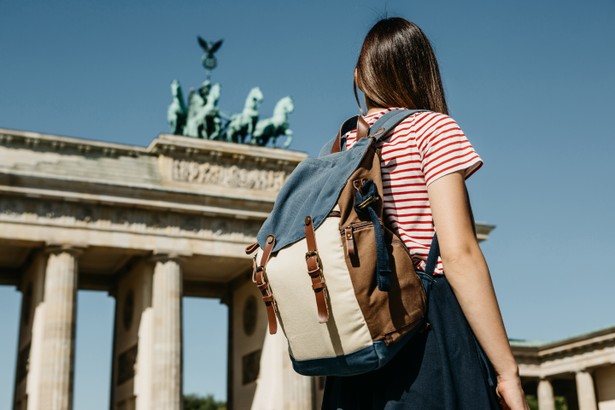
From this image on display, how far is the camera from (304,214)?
118 inches

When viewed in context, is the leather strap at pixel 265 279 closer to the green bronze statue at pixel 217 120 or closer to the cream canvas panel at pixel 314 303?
the cream canvas panel at pixel 314 303

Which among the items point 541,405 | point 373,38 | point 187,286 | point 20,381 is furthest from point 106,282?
point 373,38

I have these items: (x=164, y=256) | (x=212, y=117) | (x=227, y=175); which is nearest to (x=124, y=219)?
(x=164, y=256)

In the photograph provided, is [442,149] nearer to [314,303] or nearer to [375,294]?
[375,294]

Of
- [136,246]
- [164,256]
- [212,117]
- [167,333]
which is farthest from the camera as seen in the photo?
[212,117]

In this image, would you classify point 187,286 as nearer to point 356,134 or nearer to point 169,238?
point 169,238

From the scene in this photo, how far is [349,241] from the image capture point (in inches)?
111

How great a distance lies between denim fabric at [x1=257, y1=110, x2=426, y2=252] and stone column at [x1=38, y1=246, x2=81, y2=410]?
2796 cm

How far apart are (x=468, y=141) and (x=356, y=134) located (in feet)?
1.50

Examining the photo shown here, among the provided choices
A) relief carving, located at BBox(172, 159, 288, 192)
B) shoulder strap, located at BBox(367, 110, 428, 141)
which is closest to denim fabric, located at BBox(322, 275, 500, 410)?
shoulder strap, located at BBox(367, 110, 428, 141)

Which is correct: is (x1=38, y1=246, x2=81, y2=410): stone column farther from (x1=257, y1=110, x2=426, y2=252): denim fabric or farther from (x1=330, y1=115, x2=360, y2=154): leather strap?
(x1=257, y1=110, x2=426, y2=252): denim fabric

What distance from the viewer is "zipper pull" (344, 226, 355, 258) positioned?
279 cm

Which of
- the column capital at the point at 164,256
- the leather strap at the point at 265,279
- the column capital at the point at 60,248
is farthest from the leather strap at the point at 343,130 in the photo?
the column capital at the point at 164,256

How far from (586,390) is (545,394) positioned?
3.49 metres
